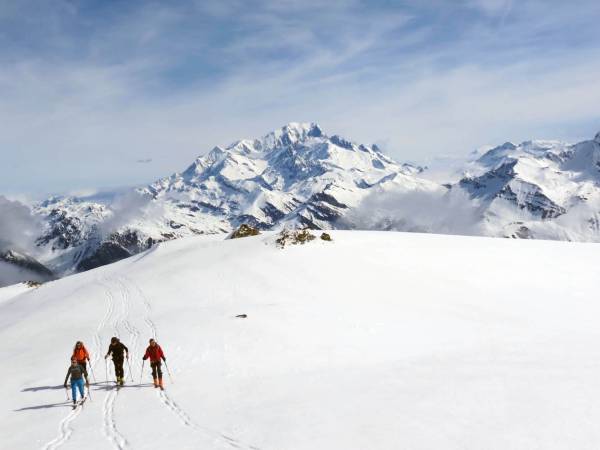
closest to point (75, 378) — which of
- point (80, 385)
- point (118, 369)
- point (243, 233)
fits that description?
point (80, 385)

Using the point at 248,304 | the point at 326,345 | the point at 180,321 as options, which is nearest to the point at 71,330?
the point at 180,321

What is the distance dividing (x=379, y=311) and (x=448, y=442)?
797 inches

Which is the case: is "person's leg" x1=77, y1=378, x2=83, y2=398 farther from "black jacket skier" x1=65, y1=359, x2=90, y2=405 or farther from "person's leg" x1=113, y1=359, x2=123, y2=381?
"person's leg" x1=113, y1=359, x2=123, y2=381

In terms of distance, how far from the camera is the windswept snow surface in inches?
570

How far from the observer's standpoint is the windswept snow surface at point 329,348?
47.5 ft

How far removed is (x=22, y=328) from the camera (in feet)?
122

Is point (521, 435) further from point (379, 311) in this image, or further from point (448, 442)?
point (379, 311)

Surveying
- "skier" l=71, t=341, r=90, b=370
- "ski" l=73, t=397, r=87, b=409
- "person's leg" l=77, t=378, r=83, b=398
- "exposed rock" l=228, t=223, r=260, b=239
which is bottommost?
"ski" l=73, t=397, r=87, b=409

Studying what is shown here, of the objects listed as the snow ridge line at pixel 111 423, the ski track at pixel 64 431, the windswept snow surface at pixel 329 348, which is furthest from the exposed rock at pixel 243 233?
the ski track at pixel 64 431

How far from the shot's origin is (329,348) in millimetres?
25891

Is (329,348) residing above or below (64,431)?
below

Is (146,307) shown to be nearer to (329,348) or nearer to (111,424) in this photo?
(329,348)

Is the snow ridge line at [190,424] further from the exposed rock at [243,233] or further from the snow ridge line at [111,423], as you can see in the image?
the exposed rock at [243,233]

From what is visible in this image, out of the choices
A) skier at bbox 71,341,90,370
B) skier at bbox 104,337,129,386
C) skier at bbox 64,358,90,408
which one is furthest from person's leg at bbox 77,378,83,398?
skier at bbox 104,337,129,386
